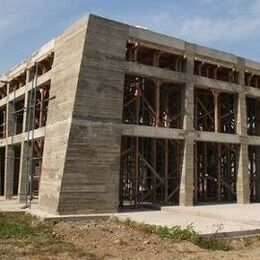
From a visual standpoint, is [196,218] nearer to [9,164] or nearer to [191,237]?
[191,237]

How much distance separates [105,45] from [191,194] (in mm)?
8185

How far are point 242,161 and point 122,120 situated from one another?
7418 mm

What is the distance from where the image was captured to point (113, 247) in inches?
492

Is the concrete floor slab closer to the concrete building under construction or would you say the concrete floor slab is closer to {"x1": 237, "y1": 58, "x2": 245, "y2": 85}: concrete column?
the concrete building under construction

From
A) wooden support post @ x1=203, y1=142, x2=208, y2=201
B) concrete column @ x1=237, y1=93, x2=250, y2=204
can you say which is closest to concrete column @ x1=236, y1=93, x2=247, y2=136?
concrete column @ x1=237, y1=93, x2=250, y2=204

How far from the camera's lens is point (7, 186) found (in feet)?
92.2

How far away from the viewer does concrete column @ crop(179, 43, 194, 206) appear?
2225cm

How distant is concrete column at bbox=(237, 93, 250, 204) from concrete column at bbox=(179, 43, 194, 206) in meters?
3.60

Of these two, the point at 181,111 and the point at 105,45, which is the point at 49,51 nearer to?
the point at 105,45

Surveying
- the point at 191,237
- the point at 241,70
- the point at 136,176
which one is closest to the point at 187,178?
the point at 136,176

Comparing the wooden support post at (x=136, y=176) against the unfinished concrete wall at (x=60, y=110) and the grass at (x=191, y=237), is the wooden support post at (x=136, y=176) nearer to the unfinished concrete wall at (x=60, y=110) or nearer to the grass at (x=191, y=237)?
the unfinished concrete wall at (x=60, y=110)

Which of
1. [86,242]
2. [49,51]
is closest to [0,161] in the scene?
[49,51]

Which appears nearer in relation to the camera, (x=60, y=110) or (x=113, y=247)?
(x=113, y=247)

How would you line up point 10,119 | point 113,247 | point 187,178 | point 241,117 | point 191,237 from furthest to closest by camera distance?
1. point 10,119
2. point 241,117
3. point 187,178
4. point 191,237
5. point 113,247
